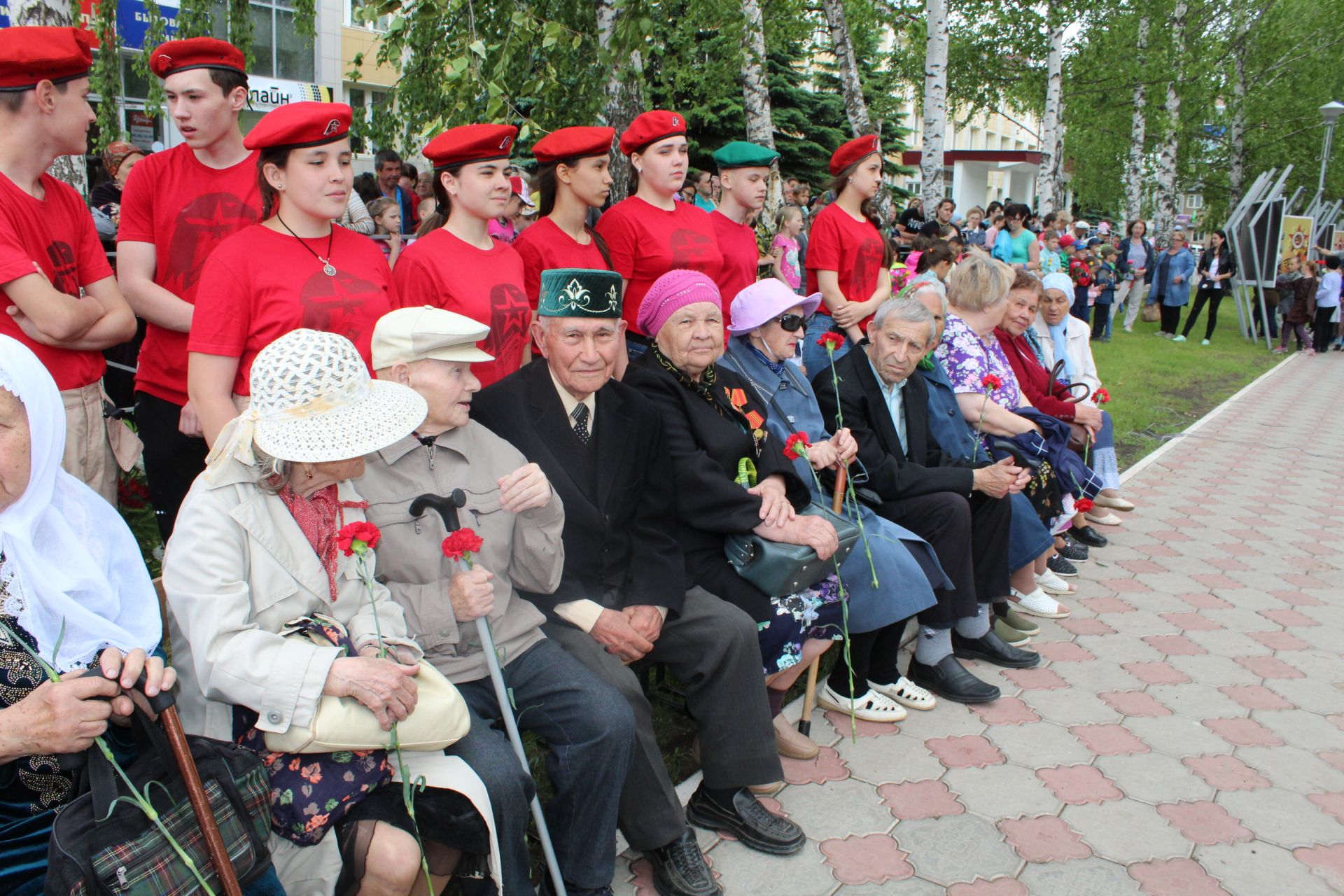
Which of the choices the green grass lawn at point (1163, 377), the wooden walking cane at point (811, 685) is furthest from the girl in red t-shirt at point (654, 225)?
the green grass lawn at point (1163, 377)

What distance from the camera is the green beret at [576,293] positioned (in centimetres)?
306

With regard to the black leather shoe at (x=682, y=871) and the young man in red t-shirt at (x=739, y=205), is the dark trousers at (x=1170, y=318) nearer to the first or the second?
the young man in red t-shirt at (x=739, y=205)

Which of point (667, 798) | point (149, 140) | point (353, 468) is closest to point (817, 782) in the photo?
point (667, 798)

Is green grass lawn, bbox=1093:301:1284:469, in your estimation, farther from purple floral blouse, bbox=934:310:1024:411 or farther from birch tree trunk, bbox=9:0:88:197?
birch tree trunk, bbox=9:0:88:197

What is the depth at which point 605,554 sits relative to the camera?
3125mm

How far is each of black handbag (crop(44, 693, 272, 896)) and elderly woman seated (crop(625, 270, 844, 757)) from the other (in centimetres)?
173

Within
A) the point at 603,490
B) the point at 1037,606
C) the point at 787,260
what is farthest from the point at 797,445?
the point at 787,260

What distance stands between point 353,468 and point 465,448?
1.51ft

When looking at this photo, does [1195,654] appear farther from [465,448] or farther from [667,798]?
[465,448]

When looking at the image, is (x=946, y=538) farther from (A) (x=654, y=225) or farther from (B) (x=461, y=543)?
(B) (x=461, y=543)

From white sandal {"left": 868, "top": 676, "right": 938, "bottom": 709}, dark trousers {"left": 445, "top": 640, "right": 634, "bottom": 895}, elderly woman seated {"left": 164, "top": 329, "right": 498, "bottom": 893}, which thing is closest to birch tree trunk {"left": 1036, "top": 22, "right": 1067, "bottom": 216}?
white sandal {"left": 868, "top": 676, "right": 938, "bottom": 709}

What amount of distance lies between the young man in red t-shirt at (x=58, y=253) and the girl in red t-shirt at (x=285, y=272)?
0.30m

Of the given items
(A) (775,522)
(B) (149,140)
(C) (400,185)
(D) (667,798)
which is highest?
(B) (149,140)

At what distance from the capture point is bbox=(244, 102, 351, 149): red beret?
2.91 m
